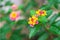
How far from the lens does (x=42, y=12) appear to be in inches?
34.8

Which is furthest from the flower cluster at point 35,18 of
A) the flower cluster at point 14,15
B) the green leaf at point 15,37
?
the green leaf at point 15,37

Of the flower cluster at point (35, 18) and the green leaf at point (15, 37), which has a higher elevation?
the green leaf at point (15, 37)

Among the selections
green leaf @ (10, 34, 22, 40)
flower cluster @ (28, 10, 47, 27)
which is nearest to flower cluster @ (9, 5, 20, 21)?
green leaf @ (10, 34, 22, 40)

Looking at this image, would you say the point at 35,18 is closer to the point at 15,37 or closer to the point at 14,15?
the point at 14,15

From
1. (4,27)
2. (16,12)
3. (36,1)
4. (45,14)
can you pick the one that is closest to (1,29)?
(4,27)

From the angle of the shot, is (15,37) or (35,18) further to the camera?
(15,37)

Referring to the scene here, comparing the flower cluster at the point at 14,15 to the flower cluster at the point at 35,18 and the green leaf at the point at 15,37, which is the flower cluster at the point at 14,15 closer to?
the green leaf at the point at 15,37

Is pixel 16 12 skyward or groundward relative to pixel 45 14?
skyward

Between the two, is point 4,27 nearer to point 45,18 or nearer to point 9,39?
point 9,39

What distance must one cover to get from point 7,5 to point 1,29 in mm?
176

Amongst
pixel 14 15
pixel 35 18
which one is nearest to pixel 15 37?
pixel 14 15

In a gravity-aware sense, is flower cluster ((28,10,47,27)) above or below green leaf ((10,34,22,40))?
below

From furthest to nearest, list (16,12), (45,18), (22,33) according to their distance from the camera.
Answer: (22,33)
(16,12)
(45,18)

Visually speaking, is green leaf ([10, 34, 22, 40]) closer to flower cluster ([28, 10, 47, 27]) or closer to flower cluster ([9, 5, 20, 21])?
flower cluster ([9, 5, 20, 21])
